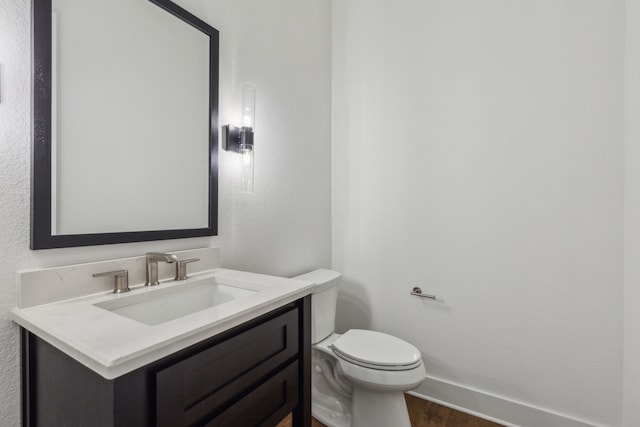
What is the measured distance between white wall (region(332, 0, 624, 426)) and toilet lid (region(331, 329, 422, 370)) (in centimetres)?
38

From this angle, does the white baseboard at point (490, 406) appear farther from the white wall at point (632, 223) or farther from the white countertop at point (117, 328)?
the white countertop at point (117, 328)

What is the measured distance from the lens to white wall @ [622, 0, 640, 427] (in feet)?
3.86

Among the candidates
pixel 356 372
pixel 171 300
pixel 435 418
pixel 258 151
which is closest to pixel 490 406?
pixel 435 418

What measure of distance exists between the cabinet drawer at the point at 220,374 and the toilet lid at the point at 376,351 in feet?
1.69

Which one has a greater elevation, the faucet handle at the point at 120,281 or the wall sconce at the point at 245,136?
the wall sconce at the point at 245,136

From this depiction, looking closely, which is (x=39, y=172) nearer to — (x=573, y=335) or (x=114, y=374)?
(x=114, y=374)

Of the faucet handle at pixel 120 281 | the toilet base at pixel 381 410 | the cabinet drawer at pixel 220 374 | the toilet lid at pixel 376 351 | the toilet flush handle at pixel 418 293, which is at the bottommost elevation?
the toilet base at pixel 381 410

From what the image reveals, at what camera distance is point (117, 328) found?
0.64m

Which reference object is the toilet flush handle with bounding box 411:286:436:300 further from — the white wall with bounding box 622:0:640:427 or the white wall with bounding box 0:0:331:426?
the white wall with bounding box 622:0:640:427

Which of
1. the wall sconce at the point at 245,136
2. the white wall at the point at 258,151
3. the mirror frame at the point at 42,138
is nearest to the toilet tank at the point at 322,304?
the white wall at the point at 258,151

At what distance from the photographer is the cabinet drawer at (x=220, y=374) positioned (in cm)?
62

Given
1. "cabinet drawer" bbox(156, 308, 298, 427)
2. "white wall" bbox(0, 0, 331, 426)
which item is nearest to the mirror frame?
"white wall" bbox(0, 0, 331, 426)

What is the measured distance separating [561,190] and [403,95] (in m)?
0.96

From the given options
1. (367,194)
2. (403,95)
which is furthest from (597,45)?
(367,194)
